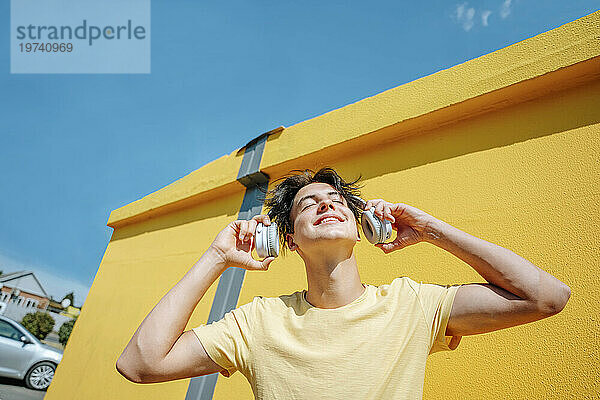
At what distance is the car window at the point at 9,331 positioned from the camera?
6383mm

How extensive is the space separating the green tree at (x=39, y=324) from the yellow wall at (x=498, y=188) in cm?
2547

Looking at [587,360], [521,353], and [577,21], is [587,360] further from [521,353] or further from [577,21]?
[577,21]

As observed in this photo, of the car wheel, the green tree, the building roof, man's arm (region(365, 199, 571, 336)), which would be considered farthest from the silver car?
the building roof

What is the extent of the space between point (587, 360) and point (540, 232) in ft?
1.90

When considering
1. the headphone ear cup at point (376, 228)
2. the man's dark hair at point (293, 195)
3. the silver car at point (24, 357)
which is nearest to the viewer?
the headphone ear cup at point (376, 228)

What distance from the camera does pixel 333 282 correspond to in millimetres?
A: 1392

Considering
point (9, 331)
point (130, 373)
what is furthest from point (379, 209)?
point (9, 331)

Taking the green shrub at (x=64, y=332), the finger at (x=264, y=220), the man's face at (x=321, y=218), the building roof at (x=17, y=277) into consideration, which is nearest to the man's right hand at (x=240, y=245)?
the finger at (x=264, y=220)

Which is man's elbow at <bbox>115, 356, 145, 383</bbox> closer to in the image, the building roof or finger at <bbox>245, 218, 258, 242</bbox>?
finger at <bbox>245, 218, 258, 242</bbox>

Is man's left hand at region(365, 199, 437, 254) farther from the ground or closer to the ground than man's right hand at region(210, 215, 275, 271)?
farther from the ground

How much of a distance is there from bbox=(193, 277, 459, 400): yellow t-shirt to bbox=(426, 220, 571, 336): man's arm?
0.18 ft

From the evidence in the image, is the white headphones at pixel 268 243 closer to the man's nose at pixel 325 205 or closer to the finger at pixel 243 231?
the finger at pixel 243 231

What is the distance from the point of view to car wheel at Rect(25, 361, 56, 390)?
252 inches

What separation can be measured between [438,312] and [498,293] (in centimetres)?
20
